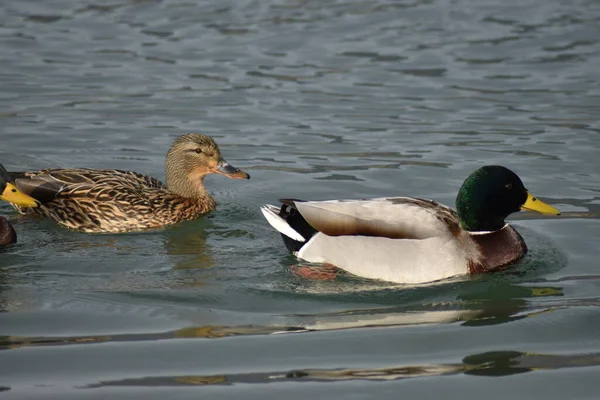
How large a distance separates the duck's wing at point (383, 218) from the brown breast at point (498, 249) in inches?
9.5

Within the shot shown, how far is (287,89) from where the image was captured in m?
14.2

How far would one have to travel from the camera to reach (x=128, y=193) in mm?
9672

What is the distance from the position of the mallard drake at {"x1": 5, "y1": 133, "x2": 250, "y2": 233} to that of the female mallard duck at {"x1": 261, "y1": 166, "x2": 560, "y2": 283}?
54.4 inches

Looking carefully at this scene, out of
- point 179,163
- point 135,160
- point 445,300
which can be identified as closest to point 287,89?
point 135,160

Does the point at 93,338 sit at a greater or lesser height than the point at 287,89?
lesser

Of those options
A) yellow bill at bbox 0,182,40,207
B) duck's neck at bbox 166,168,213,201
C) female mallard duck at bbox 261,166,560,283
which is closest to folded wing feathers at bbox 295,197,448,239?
female mallard duck at bbox 261,166,560,283

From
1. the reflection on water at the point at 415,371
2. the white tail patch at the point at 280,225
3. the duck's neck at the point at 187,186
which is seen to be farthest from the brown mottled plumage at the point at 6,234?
the reflection on water at the point at 415,371

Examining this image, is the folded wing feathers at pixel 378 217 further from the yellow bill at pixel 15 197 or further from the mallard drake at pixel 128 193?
the yellow bill at pixel 15 197

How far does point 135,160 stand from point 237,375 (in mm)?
5811

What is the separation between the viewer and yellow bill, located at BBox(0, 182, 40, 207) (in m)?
8.87

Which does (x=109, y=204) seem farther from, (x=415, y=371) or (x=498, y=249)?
(x=415, y=371)

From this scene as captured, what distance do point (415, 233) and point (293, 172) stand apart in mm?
3315

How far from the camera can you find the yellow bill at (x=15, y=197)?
887 centimetres

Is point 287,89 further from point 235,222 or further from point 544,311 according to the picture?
point 544,311
